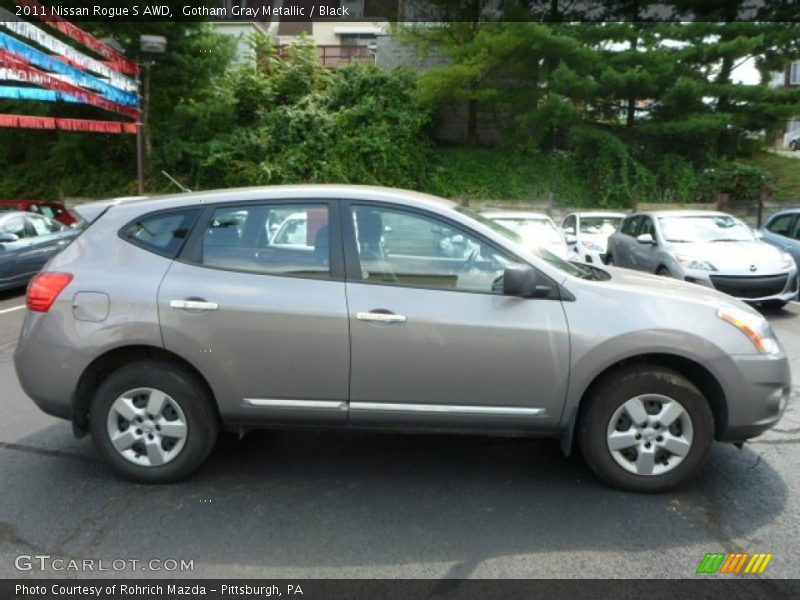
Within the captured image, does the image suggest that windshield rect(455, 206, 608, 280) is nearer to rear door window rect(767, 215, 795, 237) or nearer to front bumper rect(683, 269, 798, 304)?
front bumper rect(683, 269, 798, 304)

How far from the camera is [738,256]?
9039 millimetres

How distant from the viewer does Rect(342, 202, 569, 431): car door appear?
3.64m

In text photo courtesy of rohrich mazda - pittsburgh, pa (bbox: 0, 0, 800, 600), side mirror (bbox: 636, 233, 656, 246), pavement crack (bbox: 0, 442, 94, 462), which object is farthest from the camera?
side mirror (bbox: 636, 233, 656, 246)

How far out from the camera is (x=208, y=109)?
1862cm

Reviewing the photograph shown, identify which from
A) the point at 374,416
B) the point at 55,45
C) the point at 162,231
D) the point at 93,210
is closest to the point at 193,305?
the point at 162,231

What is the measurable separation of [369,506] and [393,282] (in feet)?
4.04

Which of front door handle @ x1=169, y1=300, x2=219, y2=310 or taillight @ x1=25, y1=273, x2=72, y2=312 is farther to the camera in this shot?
taillight @ x1=25, y1=273, x2=72, y2=312

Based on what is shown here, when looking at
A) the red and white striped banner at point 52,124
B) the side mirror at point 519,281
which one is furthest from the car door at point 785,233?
the red and white striped banner at point 52,124

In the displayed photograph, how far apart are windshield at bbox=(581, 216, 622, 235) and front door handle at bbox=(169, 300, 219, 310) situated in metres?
11.7

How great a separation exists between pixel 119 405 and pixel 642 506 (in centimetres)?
296

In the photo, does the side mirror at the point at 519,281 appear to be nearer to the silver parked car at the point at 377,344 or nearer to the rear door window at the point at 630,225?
the silver parked car at the point at 377,344

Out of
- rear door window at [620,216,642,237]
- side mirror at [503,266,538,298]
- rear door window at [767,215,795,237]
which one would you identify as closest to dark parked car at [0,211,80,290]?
side mirror at [503,266,538,298]

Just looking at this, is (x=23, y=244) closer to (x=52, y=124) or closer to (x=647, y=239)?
(x=52, y=124)
